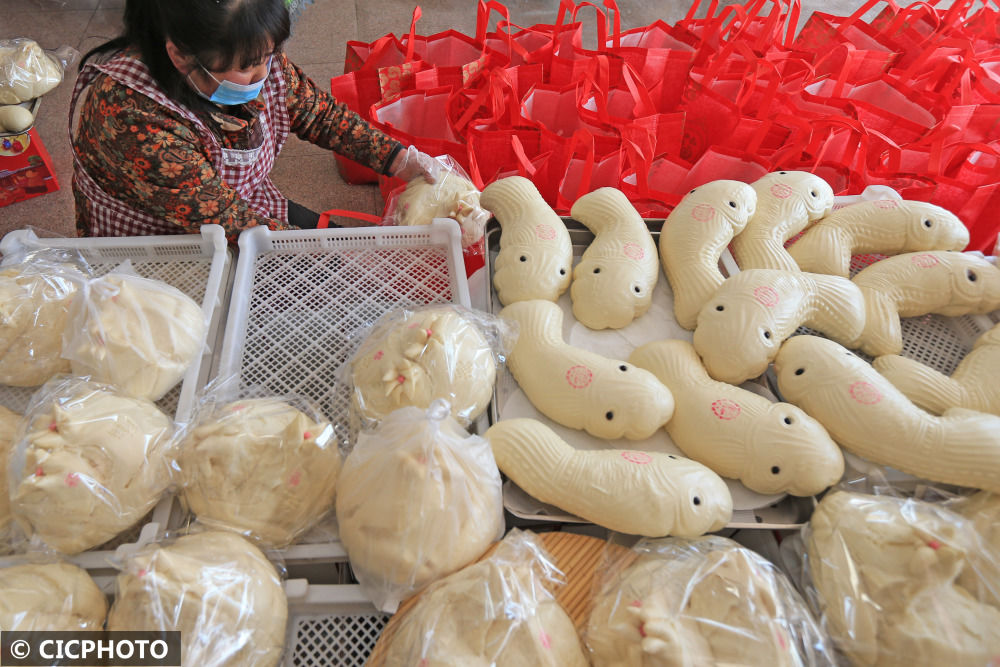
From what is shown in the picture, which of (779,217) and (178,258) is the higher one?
(779,217)

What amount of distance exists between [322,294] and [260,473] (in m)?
0.44

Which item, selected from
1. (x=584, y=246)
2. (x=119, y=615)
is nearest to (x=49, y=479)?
(x=119, y=615)

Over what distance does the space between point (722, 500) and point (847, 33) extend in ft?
6.71

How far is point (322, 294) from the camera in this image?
1.12 metres

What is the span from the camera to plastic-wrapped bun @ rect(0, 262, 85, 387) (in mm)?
889

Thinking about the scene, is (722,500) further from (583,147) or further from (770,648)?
(583,147)

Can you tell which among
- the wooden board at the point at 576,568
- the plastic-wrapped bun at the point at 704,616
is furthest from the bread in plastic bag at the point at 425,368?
the plastic-wrapped bun at the point at 704,616

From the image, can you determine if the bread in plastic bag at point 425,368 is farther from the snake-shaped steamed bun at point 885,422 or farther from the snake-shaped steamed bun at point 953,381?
the snake-shaped steamed bun at point 953,381

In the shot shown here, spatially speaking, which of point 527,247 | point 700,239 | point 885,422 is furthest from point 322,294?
point 885,422

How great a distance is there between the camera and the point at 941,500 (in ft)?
2.81

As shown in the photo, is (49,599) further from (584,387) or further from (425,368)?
(584,387)

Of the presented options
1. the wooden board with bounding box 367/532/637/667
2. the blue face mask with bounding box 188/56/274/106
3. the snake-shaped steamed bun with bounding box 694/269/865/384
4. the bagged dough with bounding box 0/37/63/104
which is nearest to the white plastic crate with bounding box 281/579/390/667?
the wooden board with bounding box 367/532/637/667

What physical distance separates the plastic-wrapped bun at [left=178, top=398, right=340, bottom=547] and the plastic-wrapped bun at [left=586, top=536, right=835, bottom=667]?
16.2 inches

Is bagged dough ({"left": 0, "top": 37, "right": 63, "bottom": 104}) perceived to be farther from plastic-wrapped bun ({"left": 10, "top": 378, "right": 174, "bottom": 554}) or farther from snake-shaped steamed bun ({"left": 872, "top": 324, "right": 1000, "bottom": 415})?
snake-shaped steamed bun ({"left": 872, "top": 324, "right": 1000, "bottom": 415})
